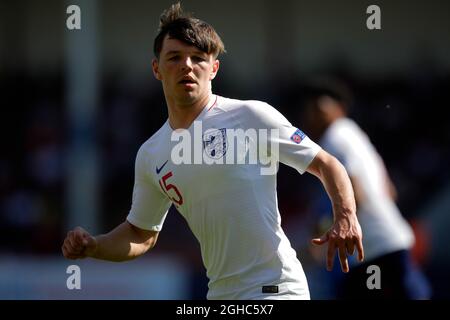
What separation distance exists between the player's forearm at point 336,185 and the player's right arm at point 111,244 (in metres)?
1.15

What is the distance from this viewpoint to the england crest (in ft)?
15.1

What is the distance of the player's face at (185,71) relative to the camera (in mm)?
4738

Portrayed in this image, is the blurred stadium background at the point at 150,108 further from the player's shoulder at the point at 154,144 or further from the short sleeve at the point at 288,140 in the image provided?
the short sleeve at the point at 288,140

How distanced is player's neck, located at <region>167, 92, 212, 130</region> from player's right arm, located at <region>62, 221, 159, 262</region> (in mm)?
693

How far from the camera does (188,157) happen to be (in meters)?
4.61

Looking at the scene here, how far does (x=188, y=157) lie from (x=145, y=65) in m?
10.1

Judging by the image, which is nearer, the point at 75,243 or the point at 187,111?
the point at 75,243

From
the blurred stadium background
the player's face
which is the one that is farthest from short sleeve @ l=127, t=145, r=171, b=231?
the blurred stadium background

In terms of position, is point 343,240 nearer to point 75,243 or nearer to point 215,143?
point 215,143

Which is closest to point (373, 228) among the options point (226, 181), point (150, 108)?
point (226, 181)

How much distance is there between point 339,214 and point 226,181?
60cm

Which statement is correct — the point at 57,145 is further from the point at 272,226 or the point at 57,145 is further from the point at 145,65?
the point at 272,226

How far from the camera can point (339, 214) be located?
4293 millimetres

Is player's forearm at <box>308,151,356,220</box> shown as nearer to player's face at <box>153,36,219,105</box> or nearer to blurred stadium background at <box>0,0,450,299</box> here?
player's face at <box>153,36,219,105</box>
